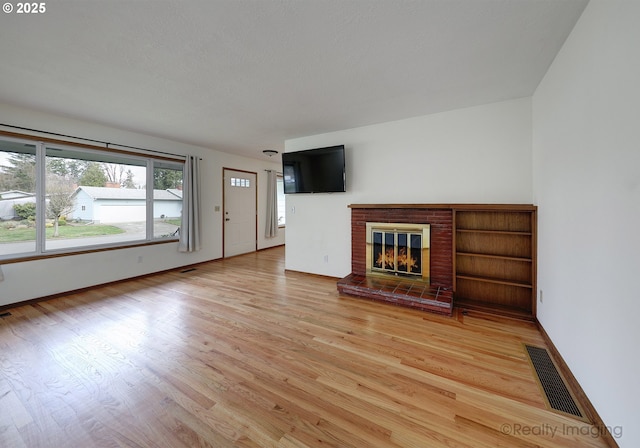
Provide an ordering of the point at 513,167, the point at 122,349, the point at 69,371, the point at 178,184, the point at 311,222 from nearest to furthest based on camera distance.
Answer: the point at 69,371, the point at 122,349, the point at 513,167, the point at 311,222, the point at 178,184

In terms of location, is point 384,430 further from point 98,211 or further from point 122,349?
point 98,211

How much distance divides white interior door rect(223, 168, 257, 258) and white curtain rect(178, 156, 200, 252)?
0.88m

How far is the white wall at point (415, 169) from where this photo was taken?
2.90 metres

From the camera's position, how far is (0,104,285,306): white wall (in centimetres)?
311

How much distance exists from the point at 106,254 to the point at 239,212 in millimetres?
2765

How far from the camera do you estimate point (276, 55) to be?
6.62 feet

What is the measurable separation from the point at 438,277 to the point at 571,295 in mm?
1458

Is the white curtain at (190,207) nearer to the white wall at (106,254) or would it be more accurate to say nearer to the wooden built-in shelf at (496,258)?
the white wall at (106,254)

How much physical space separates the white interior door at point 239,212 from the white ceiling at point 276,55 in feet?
8.85

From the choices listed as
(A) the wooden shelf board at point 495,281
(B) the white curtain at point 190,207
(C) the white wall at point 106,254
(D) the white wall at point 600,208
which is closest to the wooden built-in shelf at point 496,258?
(A) the wooden shelf board at point 495,281

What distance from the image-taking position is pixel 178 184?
16.1 feet

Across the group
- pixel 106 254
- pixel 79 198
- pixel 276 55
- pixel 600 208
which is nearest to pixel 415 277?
pixel 600 208

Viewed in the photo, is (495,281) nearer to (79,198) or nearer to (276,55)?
(276,55)

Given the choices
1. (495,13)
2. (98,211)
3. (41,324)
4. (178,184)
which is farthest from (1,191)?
(495,13)
